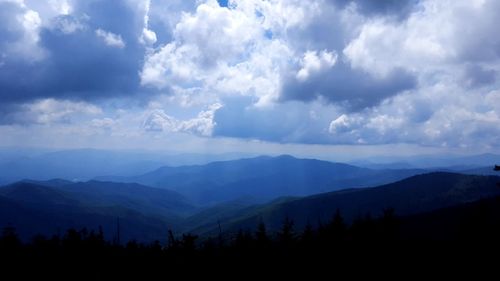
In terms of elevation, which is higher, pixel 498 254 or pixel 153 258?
pixel 498 254

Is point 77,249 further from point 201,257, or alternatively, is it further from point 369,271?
point 369,271

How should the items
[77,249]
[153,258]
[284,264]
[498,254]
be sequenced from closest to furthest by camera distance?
[498,254] → [284,264] → [153,258] → [77,249]

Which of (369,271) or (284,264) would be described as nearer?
(369,271)

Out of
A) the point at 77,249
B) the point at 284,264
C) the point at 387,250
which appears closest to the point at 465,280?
the point at 387,250

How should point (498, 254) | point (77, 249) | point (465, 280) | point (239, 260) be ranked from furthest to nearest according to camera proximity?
point (77, 249) → point (239, 260) → point (498, 254) → point (465, 280)

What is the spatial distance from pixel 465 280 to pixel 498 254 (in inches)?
295

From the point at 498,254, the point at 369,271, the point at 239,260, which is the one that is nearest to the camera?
the point at 498,254

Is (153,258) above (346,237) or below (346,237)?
below

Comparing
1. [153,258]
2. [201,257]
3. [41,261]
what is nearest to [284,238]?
[201,257]

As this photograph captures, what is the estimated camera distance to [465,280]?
48.8 meters

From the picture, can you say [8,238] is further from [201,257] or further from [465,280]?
[465,280]

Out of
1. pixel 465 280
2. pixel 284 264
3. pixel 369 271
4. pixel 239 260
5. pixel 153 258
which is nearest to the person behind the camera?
pixel 465 280

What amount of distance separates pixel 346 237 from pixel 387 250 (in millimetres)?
8046

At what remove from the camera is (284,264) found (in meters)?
61.9
